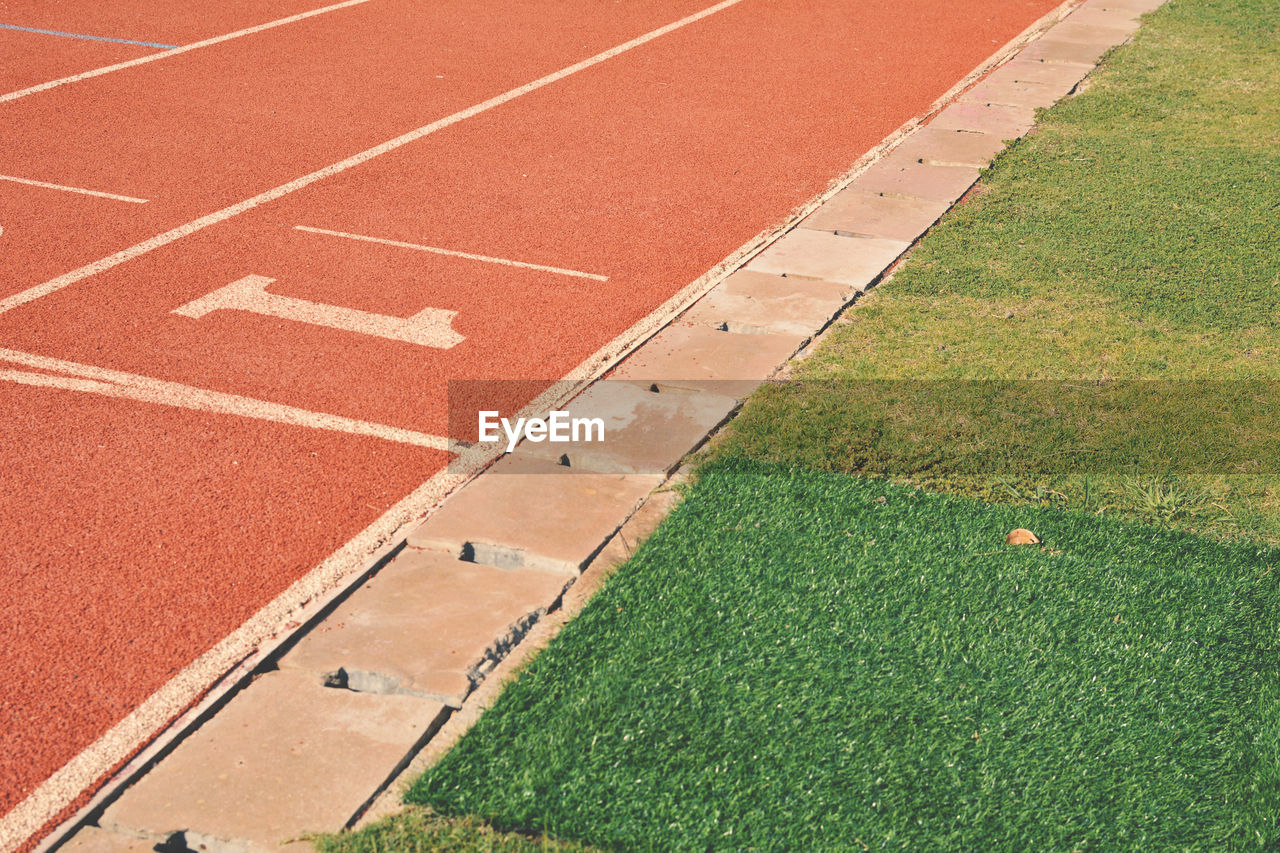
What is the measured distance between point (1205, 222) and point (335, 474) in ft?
20.1

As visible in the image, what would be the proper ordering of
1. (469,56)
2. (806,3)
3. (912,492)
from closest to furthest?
(912,492) → (469,56) → (806,3)

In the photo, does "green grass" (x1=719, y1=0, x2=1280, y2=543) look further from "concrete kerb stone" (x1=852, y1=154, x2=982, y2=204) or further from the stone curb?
the stone curb

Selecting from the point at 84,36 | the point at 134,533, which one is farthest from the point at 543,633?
the point at 84,36

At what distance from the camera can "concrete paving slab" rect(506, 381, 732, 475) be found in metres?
5.41

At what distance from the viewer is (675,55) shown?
12.6m

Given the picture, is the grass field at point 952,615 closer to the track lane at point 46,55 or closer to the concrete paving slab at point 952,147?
the concrete paving slab at point 952,147

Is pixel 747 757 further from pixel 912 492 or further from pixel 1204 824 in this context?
pixel 912 492

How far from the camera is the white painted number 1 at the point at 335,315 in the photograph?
6.61 meters

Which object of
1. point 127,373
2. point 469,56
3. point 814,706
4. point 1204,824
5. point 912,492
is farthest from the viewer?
point 469,56

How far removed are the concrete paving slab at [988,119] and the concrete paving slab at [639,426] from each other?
526 cm

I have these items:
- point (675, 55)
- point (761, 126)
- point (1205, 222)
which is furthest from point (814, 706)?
point (675, 55)

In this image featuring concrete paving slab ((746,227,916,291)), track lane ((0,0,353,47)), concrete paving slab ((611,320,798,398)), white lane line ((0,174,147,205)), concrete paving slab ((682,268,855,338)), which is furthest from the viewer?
track lane ((0,0,353,47))

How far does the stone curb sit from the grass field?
184 millimetres
